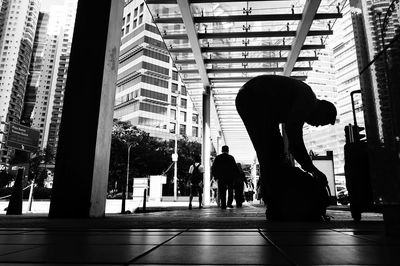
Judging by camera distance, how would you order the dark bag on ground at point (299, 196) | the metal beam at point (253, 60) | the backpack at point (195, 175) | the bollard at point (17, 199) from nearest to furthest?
the dark bag on ground at point (299, 196)
the bollard at point (17, 199)
the backpack at point (195, 175)
the metal beam at point (253, 60)

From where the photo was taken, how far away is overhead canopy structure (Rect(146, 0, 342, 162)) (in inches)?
317

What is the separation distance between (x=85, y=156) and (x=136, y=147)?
41.4 metres

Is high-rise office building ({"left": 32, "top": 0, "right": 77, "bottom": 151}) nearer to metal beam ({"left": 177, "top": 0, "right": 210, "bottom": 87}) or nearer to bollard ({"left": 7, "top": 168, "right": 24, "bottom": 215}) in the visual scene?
metal beam ({"left": 177, "top": 0, "right": 210, "bottom": 87})

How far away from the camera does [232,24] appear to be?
8.84 meters

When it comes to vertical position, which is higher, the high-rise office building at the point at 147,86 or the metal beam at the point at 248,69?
the high-rise office building at the point at 147,86

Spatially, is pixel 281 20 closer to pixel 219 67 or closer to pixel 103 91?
pixel 219 67

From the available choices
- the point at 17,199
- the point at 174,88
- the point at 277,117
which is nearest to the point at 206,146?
the point at 17,199

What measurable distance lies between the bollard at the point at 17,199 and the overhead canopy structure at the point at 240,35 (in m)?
5.37

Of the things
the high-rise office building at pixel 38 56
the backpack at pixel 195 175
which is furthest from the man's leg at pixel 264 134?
the high-rise office building at pixel 38 56

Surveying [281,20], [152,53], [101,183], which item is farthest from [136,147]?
[101,183]

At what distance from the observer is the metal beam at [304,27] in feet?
24.2

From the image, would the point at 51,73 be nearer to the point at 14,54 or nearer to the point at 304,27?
the point at 14,54

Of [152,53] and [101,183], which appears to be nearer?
[101,183]

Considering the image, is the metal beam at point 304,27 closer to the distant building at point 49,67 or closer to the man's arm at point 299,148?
the man's arm at point 299,148
